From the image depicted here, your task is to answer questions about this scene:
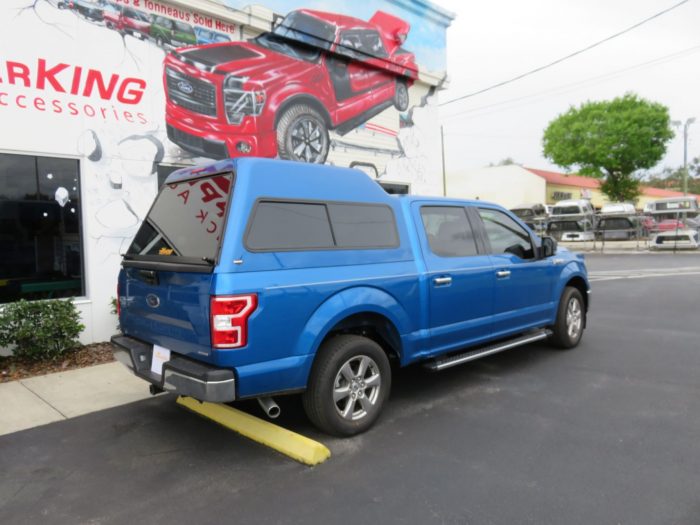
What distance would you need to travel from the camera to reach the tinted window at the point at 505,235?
17.5 ft

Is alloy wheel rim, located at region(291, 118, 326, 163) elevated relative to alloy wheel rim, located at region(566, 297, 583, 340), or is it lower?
elevated

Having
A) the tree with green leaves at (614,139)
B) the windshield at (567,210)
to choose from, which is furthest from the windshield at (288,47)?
the tree with green leaves at (614,139)

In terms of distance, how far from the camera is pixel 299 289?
348 cm

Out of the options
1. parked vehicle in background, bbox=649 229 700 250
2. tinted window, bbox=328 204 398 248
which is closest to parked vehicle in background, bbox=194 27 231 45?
tinted window, bbox=328 204 398 248

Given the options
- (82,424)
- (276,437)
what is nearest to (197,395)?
(276,437)

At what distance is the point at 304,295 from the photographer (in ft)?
11.5

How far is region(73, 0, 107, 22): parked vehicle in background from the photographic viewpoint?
6.56m

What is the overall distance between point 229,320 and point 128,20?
5.79 m

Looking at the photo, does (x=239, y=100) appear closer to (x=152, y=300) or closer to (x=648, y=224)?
(x=152, y=300)

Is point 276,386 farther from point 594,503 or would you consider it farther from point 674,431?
point 674,431

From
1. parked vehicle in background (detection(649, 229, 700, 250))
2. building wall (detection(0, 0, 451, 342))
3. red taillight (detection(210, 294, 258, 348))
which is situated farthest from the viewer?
parked vehicle in background (detection(649, 229, 700, 250))

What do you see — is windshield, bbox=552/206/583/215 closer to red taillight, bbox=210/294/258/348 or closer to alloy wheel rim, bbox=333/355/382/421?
alloy wheel rim, bbox=333/355/382/421

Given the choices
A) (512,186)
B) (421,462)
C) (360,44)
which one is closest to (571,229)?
(360,44)

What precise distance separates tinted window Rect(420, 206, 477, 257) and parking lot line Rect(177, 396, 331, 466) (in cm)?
202
